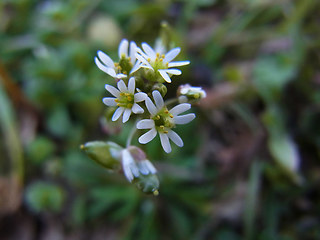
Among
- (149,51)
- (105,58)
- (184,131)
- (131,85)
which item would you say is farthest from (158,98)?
(184,131)

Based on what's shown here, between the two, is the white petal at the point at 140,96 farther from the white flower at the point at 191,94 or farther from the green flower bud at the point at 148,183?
the green flower bud at the point at 148,183

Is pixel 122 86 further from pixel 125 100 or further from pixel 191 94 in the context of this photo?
pixel 191 94

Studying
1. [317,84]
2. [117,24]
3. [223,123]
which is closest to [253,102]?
[223,123]

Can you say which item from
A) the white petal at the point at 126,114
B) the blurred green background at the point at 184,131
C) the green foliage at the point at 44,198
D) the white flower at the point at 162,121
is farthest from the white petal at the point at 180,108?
the green foliage at the point at 44,198

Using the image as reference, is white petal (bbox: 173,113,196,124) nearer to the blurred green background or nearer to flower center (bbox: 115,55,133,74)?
flower center (bbox: 115,55,133,74)

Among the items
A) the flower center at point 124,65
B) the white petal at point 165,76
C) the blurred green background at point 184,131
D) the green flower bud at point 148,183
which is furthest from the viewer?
the blurred green background at point 184,131

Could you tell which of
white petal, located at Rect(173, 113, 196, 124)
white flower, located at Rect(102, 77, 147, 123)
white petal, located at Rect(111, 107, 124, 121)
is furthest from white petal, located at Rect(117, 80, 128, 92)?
white petal, located at Rect(173, 113, 196, 124)
